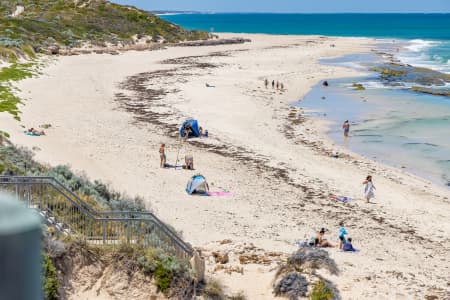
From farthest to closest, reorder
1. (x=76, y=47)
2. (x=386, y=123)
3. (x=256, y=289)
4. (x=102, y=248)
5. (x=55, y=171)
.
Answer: (x=76, y=47)
(x=386, y=123)
(x=55, y=171)
(x=256, y=289)
(x=102, y=248)

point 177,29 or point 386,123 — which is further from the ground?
point 177,29

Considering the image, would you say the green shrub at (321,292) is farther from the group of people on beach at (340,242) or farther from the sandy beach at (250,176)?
the group of people on beach at (340,242)

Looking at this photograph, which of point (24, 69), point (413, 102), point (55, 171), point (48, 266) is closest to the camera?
point (48, 266)

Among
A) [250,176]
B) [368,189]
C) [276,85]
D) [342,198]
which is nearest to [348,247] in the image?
[368,189]

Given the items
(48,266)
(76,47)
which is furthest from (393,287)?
(76,47)

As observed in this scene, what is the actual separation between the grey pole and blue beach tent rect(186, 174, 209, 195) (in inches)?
718

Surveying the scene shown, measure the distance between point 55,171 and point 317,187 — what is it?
396 inches

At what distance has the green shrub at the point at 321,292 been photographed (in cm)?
1159

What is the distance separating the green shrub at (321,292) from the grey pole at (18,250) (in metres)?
11.0

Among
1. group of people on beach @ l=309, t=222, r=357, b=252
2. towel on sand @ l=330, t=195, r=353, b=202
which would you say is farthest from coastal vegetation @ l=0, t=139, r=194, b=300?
towel on sand @ l=330, t=195, r=353, b=202

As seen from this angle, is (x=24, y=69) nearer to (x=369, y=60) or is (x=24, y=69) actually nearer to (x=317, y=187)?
(x=317, y=187)

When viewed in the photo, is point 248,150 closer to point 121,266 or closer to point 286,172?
point 286,172

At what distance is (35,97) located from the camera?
36.1 m

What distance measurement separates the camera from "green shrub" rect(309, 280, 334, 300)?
38.0ft
